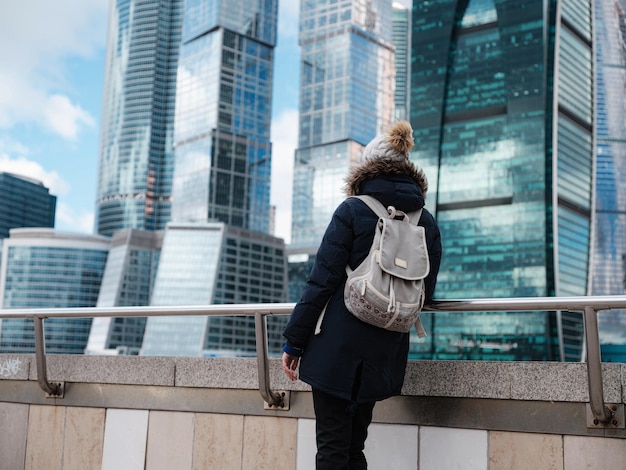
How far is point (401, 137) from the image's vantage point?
3.81 metres

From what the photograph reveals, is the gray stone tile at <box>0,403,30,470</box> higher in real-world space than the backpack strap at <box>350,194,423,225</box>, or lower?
lower

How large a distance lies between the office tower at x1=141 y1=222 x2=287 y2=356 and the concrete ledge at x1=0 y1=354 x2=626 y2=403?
113 m

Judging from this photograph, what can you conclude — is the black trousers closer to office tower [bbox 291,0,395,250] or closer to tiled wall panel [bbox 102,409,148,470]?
tiled wall panel [bbox 102,409,148,470]

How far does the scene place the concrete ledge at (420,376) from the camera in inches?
148

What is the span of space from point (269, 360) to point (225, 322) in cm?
11943

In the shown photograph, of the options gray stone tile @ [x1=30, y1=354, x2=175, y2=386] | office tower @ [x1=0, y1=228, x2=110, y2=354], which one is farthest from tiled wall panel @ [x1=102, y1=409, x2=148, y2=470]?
office tower @ [x1=0, y1=228, x2=110, y2=354]

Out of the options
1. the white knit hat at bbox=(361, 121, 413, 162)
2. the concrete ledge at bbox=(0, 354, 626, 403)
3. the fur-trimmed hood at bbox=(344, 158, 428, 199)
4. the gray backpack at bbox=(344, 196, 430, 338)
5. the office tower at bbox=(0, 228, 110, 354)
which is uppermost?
the office tower at bbox=(0, 228, 110, 354)

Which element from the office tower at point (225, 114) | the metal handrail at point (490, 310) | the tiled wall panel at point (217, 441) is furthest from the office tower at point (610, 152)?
the metal handrail at point (490, 310)

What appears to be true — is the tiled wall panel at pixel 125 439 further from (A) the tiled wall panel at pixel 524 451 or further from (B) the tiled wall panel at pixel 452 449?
(A) the tiled wall panel at pixel 524 451

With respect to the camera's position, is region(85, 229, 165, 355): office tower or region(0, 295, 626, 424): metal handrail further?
region(85, 229, 165, 355): office tower

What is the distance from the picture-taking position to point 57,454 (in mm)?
5230

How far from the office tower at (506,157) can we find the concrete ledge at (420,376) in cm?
8514

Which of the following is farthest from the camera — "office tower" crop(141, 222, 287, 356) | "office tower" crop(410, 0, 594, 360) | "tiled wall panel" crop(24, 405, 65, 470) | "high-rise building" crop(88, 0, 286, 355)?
"high-rise building" crop(88, 0, 286, 355)

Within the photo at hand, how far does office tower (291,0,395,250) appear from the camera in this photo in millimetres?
173875
